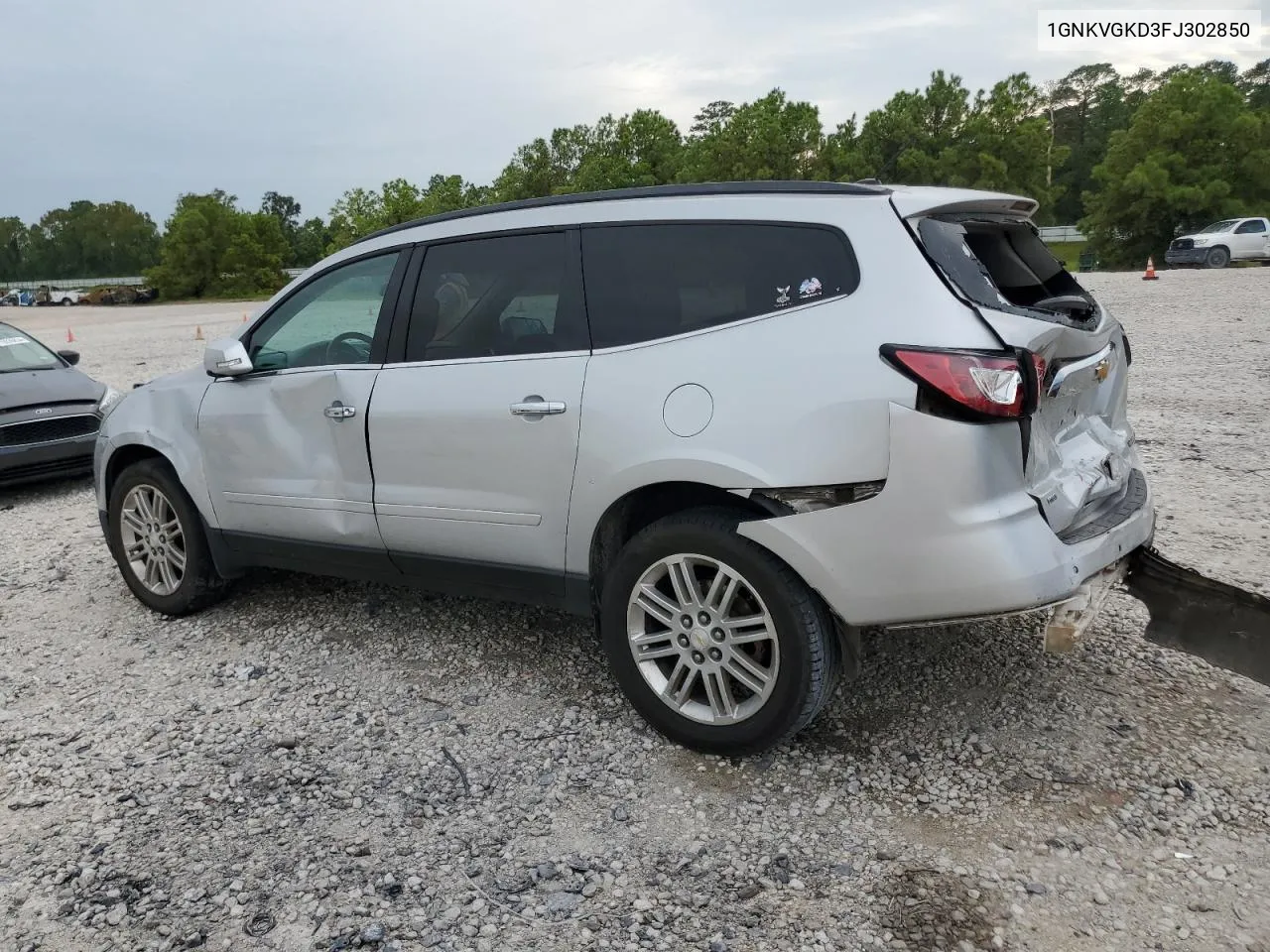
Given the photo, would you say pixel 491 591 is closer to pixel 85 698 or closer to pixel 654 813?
pixel 654 813

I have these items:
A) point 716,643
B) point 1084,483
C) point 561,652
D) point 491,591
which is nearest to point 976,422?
point 1084,483

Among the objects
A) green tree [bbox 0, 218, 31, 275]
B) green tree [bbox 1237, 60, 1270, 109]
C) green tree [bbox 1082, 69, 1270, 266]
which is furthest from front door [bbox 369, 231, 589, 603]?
green tree [bbox 0, 218, 31, 275]

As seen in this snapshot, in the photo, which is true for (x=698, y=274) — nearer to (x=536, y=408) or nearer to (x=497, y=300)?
(x=536, y=408)

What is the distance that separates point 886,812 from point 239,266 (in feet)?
262

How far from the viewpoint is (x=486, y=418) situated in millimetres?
3607

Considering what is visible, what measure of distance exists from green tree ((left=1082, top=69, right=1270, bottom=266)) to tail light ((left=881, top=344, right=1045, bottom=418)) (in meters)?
41.9

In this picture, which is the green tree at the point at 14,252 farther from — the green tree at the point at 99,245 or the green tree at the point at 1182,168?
the green tree at the point at 1182,168

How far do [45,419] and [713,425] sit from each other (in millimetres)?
6954

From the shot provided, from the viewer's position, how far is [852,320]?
293 centimetres

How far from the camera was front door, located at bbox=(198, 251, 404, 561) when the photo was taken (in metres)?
4.08

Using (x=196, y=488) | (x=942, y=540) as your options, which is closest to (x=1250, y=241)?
(x=942, y=540)

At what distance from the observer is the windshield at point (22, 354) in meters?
8.55

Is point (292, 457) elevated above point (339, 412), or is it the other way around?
point (339, 412)

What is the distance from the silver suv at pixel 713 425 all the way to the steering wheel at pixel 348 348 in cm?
1
